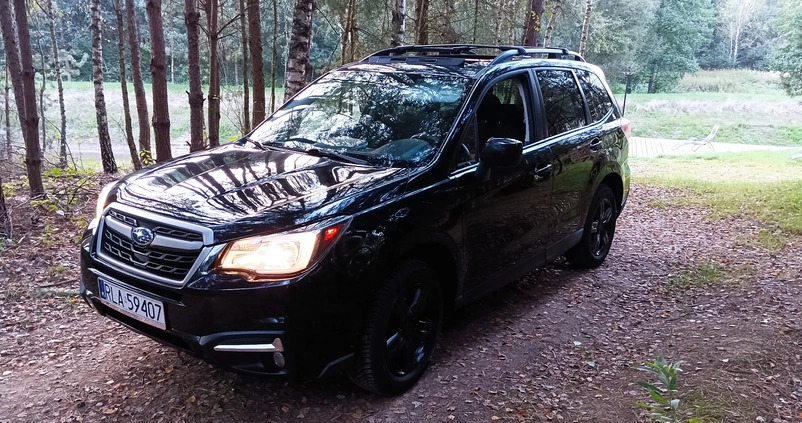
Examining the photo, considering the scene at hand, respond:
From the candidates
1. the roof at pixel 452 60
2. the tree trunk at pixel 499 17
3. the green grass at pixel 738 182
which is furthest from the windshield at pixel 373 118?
the tree trunk at pixel 499 17

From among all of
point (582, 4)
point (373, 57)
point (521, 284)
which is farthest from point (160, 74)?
point (582, 4)

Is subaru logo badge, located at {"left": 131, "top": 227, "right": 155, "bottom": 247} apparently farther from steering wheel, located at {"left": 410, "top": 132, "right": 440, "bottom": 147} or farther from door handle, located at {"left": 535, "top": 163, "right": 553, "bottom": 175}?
door handle, located at {"left": 535, "top": 163, "right": 553, "bottom": 175}

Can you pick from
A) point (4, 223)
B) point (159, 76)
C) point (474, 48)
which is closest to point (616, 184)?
point (474, 48)

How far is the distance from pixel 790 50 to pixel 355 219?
86.8 feet

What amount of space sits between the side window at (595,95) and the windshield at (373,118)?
1.87m

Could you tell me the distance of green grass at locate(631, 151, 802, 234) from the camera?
309 inches

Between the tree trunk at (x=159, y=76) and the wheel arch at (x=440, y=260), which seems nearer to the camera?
the wheel arch at (x=440, y=260)

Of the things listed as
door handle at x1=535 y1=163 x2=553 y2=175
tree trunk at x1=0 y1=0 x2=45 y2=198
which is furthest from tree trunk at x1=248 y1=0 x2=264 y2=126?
door handle at x1=535 y1=163 x2=553 y2=175

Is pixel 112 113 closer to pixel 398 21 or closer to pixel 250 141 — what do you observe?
pixel 398 21

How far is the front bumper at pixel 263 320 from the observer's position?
257cm

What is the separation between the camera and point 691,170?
44.3ft

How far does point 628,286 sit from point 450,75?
2719 millimetres

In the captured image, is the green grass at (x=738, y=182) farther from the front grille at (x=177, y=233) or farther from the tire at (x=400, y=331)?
the front grille at (x=177, y=233)

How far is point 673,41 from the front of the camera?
38.8 m
